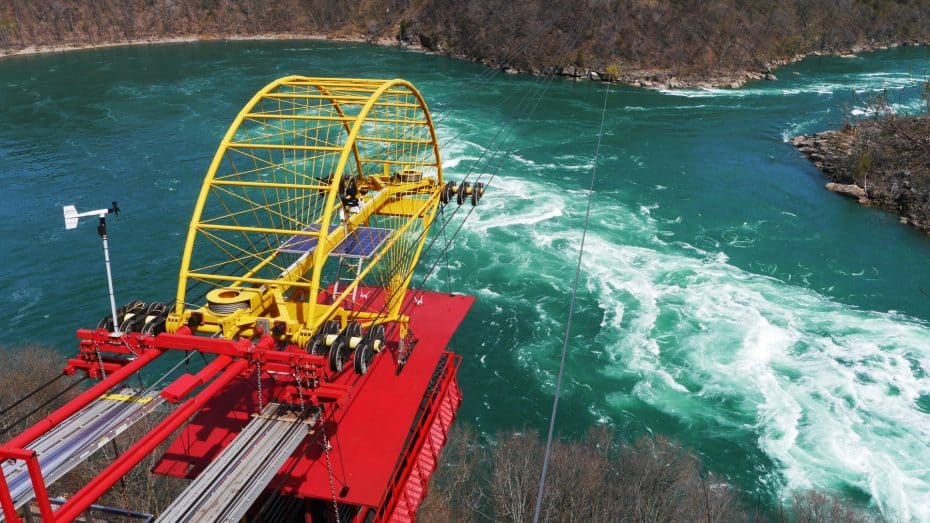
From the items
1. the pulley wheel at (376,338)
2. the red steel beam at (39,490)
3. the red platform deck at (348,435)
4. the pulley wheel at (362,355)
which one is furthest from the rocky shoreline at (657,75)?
the red steel beam at (39,490)

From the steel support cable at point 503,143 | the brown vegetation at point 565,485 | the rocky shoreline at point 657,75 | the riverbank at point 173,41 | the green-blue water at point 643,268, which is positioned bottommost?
the brown vegetation at point 565,485

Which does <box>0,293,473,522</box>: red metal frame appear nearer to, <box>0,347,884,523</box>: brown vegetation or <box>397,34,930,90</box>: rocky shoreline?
<box>0,347,884,523</box>: brown vegetation

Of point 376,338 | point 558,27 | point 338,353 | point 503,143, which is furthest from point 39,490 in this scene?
point 558,27

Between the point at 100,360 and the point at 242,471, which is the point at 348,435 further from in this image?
the point at 100,360

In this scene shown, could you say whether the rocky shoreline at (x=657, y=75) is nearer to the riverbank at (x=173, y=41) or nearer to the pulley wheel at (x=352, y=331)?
the riverbank at (x=173, y=41)

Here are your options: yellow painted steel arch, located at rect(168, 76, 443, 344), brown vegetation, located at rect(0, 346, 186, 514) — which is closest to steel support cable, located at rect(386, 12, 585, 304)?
yellow painted steel arch, located at rect(168, 76, 443, 344)

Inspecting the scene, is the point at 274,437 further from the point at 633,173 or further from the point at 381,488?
the point at 633,173

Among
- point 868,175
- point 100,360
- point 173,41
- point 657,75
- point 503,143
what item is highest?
point 173,41
